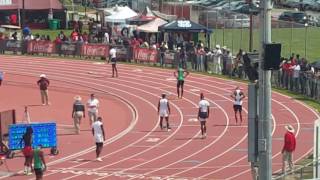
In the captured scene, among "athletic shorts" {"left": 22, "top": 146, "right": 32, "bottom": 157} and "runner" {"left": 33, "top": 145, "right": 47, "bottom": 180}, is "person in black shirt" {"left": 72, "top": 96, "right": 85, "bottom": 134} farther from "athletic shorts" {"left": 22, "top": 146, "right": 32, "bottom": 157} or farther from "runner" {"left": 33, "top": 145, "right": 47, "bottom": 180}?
"runner" {"left": 33, "top": 145, "right": 47, "bottom": 180}

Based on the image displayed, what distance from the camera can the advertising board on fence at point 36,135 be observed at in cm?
2583

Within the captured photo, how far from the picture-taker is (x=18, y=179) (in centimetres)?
2334

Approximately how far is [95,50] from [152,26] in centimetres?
486

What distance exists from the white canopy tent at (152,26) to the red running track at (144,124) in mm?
6296

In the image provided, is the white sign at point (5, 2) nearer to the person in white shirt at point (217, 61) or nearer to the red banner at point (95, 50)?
the red banner at point (95, 50)

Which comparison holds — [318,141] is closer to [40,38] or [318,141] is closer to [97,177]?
[97,177]

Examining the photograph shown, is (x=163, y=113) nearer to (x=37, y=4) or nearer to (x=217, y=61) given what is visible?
(x=217, y=61)

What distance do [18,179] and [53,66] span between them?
2612 centimetres

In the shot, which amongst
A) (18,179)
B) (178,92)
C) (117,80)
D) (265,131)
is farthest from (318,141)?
(117,80)

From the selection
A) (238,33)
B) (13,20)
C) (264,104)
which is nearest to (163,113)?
(264,104)

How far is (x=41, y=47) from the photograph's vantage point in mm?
53906

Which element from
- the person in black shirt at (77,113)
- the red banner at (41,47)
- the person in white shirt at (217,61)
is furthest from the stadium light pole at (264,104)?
the red banner at (41,47)

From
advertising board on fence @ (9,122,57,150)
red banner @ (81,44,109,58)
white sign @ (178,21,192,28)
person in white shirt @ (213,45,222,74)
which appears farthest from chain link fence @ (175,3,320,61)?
advertising board on fence @ (9,122,57,150)

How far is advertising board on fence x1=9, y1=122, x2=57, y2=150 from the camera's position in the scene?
2583 cm
